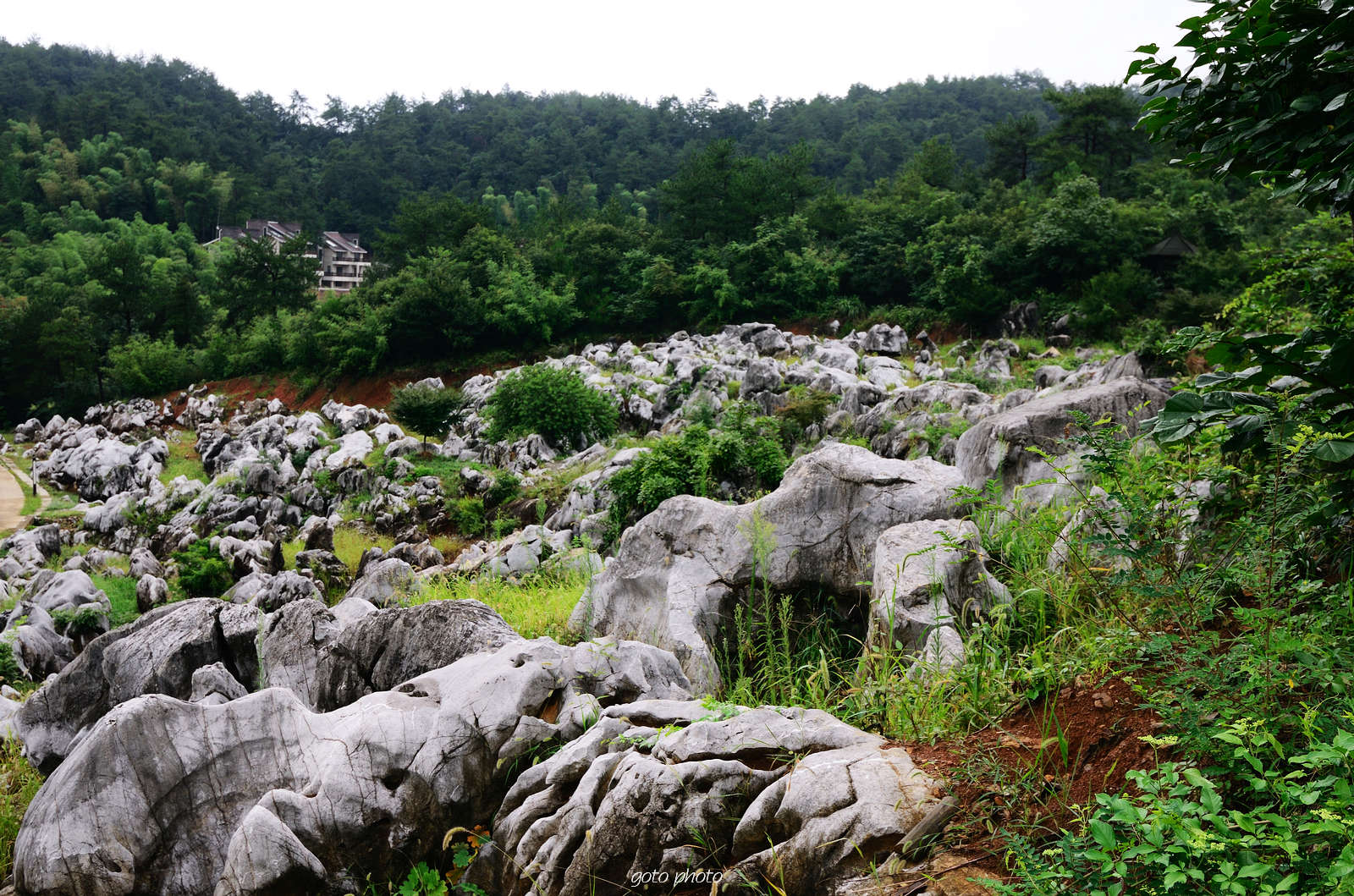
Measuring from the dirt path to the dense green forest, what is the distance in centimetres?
889

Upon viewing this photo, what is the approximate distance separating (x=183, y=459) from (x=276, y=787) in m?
23.0

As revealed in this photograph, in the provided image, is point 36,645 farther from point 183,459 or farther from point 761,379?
point 183,459

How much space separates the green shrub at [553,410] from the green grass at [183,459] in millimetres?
8096

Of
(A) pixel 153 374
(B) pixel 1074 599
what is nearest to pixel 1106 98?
(B) pixel 1074 599

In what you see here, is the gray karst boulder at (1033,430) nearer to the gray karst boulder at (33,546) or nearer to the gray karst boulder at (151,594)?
the gray karst boulder at (151,594)

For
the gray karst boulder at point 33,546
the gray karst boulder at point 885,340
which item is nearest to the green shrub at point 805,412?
→ the gray karst boulder at point 885,340

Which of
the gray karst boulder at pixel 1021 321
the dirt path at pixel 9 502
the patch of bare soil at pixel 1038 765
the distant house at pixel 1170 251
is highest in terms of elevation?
the distant house at pixel 1170 251

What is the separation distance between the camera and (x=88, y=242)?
4281 centimetres

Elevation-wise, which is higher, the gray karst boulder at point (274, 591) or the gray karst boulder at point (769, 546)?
the gray karst boulder at point (769, 546)

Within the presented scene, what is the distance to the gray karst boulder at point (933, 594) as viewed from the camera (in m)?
3.14

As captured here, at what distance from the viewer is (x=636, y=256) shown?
31719 millimetres

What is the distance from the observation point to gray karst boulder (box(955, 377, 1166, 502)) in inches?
235

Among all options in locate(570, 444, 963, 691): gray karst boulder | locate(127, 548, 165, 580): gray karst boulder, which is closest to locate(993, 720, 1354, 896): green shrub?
locate(570, 444, 963, 691): gray karst boulder

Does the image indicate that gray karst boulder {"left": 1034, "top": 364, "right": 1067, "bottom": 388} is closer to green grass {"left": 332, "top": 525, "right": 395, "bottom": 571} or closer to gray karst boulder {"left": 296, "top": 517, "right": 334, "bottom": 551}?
green grass {"left": 332, "top": 525, "right": 395, "bottom": 571}
